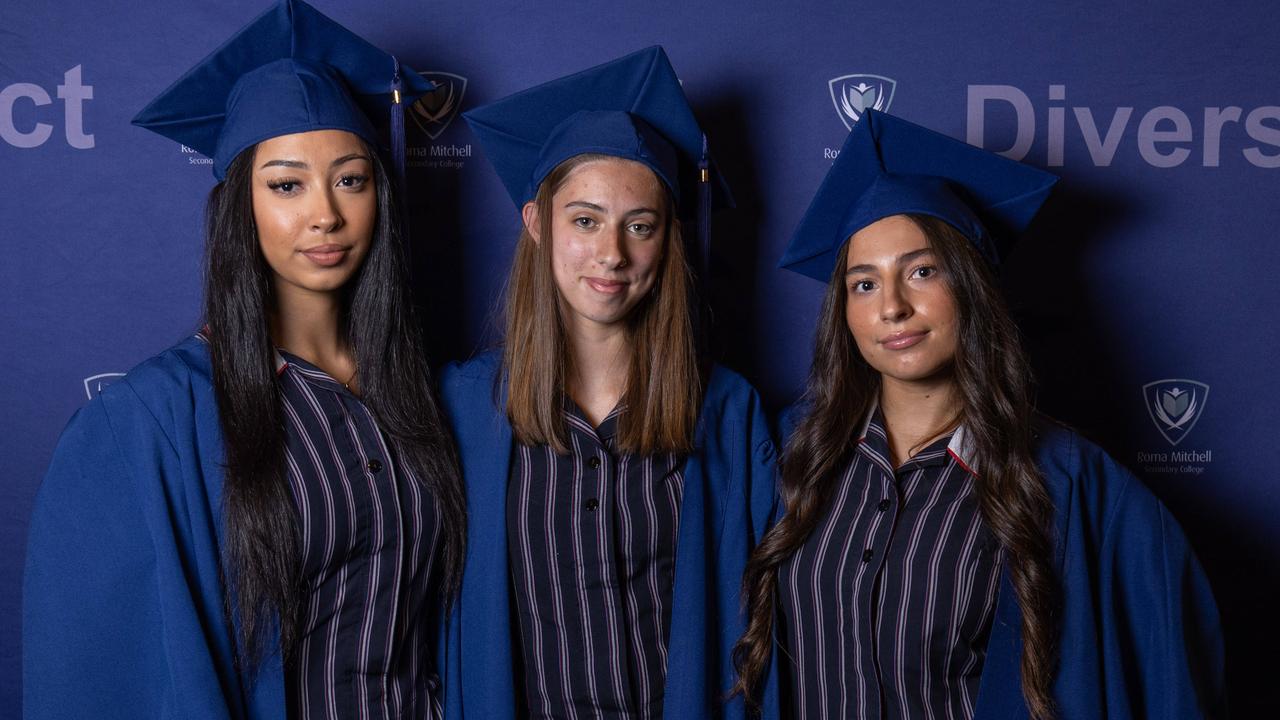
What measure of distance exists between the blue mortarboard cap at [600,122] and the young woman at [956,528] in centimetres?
30

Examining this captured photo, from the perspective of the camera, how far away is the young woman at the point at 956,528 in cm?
147

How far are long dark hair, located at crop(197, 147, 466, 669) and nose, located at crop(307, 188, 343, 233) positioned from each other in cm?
10

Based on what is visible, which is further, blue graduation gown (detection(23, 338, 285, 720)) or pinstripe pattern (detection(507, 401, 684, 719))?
pinstripe pattern (detection(507, 401, 684, 719))

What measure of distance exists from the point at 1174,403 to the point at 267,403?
1981 mm

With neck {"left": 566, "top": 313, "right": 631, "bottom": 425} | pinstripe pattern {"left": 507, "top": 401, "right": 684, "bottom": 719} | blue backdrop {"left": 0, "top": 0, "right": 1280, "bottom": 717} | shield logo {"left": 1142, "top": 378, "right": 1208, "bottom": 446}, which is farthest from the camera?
shield logo {"left": 1142, "top": 378, "right": 1208, "bottom": 446}

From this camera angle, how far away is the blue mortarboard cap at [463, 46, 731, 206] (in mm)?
1624

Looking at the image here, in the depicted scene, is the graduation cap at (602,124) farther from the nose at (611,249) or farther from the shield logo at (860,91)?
the shield logo at (860,91)

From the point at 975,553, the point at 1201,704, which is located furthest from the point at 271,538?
the point at 1201,704

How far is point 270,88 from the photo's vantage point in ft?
4.94

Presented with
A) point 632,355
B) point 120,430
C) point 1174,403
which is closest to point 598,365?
point 632,355

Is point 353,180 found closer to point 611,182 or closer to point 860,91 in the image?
point 611,182

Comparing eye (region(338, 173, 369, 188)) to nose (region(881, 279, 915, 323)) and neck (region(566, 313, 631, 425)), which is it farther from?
nose (region(881, 279, 915, 323))

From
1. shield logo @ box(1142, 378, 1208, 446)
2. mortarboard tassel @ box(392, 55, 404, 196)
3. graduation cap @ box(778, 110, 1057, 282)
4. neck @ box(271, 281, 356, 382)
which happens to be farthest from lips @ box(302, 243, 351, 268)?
shield logo @ box(1142, 378, 1208, 446)

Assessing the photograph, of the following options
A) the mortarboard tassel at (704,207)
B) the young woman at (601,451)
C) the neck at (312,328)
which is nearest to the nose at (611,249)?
the young woman at (601,451)
